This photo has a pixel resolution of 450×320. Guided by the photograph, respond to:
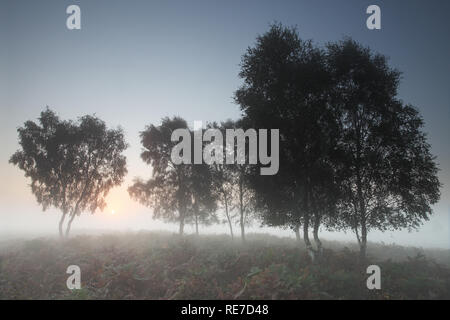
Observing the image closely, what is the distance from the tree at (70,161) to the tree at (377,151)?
80.5 feet

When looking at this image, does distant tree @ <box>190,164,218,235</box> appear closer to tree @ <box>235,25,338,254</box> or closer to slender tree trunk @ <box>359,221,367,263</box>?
tree @ <box>235,25,338,254</box>

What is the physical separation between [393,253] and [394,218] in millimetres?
10086

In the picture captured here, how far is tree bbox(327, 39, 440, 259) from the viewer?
634 inches

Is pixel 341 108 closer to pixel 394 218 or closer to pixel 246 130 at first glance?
pixel 246 130

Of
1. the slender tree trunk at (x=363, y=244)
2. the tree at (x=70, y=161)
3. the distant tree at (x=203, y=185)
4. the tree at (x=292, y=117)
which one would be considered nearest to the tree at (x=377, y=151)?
the slender tree trunk at (x=363, y=244)

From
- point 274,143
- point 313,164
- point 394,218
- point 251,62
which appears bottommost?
point 394,218

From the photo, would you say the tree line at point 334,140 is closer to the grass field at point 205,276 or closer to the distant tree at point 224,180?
the grass field at point 205,276

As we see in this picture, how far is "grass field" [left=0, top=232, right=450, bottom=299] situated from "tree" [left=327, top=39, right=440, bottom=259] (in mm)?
3229

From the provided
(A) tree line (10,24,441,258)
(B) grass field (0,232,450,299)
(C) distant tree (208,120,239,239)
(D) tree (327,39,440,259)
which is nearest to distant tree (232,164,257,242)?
(C) distant tree (208,120,239,239)

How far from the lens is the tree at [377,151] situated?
16.1m

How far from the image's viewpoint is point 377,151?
54.2 ft

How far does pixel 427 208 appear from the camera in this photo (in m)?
16.3

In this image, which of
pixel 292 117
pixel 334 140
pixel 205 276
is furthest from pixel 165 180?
pixel 334 140
